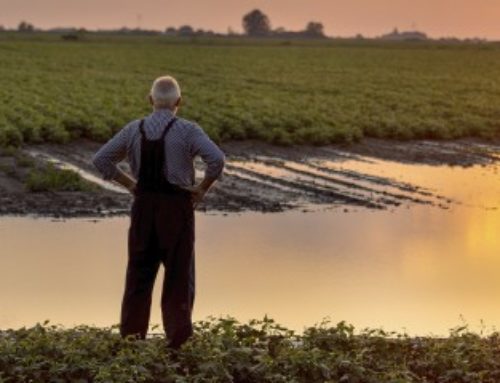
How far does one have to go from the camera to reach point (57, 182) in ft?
56.3

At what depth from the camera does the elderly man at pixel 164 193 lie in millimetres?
7734

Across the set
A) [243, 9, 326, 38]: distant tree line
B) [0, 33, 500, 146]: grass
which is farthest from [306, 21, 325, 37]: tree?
[0, 33, 500, 146]: grass

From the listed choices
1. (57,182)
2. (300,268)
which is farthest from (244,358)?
(57,182)

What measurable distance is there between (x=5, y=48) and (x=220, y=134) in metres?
57.4

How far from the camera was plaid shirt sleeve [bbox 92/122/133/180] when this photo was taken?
7844 millimetres

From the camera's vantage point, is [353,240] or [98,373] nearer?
[98,373]

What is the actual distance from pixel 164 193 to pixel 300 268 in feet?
16.6

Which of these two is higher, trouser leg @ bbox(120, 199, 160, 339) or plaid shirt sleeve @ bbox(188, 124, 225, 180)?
plaid shirt sleeve @ bbox(188, 124, 225, 180)

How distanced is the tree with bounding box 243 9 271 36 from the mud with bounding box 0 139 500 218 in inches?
6266

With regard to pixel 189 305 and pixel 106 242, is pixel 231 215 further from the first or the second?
pixel 189 305

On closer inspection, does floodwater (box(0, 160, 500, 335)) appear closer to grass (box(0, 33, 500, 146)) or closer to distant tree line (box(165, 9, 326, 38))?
grass (box(0, 33, 500, 146))

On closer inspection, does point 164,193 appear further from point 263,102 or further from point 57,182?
point 263,102

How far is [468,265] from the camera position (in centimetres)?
1310

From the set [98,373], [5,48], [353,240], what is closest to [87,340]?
[98,373]
